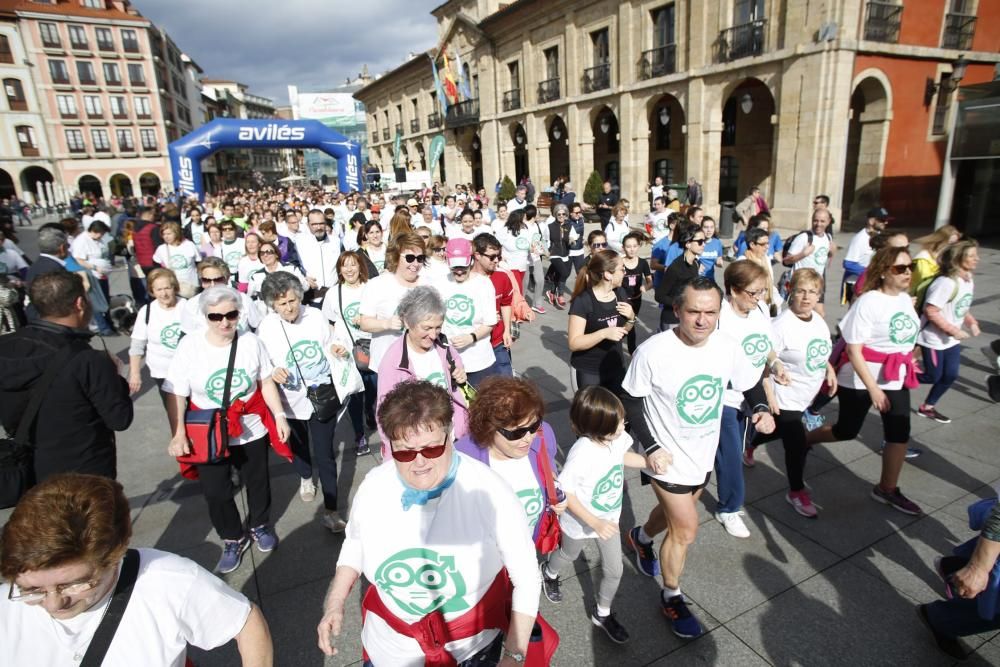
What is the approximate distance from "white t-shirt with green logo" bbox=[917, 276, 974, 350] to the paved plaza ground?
0.86 m

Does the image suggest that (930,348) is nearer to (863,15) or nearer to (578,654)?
(578,654)

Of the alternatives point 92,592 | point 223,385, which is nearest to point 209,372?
point 223,385

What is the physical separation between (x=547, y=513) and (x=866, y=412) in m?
2.85

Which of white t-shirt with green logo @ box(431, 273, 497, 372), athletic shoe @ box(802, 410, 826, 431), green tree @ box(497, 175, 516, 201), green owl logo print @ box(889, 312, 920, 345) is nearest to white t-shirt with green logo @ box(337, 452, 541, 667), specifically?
white t-shirt with green logo @ box(431, 273, 497, 372)

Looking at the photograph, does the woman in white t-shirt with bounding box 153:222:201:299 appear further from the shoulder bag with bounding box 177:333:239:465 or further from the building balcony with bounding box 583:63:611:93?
the building balcony with bounding box 583:63:611:93

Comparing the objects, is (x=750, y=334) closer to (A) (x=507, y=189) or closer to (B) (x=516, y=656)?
(B) (x=516, y=656)

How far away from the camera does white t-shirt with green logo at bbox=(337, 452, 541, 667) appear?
1.80 m

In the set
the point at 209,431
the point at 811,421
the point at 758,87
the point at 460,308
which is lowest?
the point at 811,421

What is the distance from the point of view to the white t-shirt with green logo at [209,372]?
131 inches

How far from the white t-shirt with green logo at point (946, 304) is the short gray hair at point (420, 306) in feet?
14.9

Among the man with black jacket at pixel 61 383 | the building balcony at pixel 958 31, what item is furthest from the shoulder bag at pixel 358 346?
the building balcony at pixel 958 31

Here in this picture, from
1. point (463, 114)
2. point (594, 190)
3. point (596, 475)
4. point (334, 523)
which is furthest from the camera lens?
point (463, 114)

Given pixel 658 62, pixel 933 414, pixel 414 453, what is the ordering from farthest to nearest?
pixel 658 62 < pixel 933 414 < pixel 414 453

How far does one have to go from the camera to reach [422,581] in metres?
1.81
